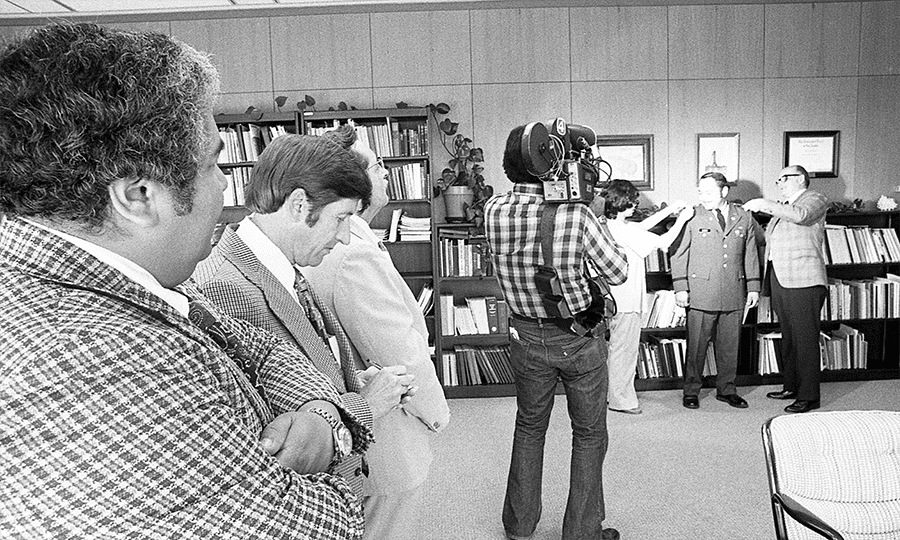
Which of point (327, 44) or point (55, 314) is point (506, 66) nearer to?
point (327, 44)

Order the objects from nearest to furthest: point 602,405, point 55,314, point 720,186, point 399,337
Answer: point 55,314
point 399,337
point 602,405
point 720,186

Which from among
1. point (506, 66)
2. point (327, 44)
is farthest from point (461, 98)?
point (327, 44)

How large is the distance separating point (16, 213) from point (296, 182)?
84 cm

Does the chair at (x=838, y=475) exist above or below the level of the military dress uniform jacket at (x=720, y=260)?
below

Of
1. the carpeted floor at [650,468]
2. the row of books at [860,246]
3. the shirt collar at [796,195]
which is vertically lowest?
the carpeted floor at [650,468]

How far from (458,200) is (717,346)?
2.06 meters

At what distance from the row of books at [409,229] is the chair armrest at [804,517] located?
3196 mm

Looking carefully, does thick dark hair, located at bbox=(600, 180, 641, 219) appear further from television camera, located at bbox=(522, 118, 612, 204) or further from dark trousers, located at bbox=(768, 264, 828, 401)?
television camera, located at bbox=(522, 118, 612, 204)

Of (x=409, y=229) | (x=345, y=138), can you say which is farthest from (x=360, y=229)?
(x=409, y=229)

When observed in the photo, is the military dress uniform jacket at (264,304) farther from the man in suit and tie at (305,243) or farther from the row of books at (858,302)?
the row of books at (858,302)

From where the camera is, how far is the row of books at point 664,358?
477 centimetres

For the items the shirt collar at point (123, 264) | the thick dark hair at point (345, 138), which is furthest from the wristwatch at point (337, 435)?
the thick dark hair at point (345, 138)

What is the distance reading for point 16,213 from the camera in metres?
0.71

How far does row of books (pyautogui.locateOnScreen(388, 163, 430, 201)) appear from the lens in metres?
4.68
